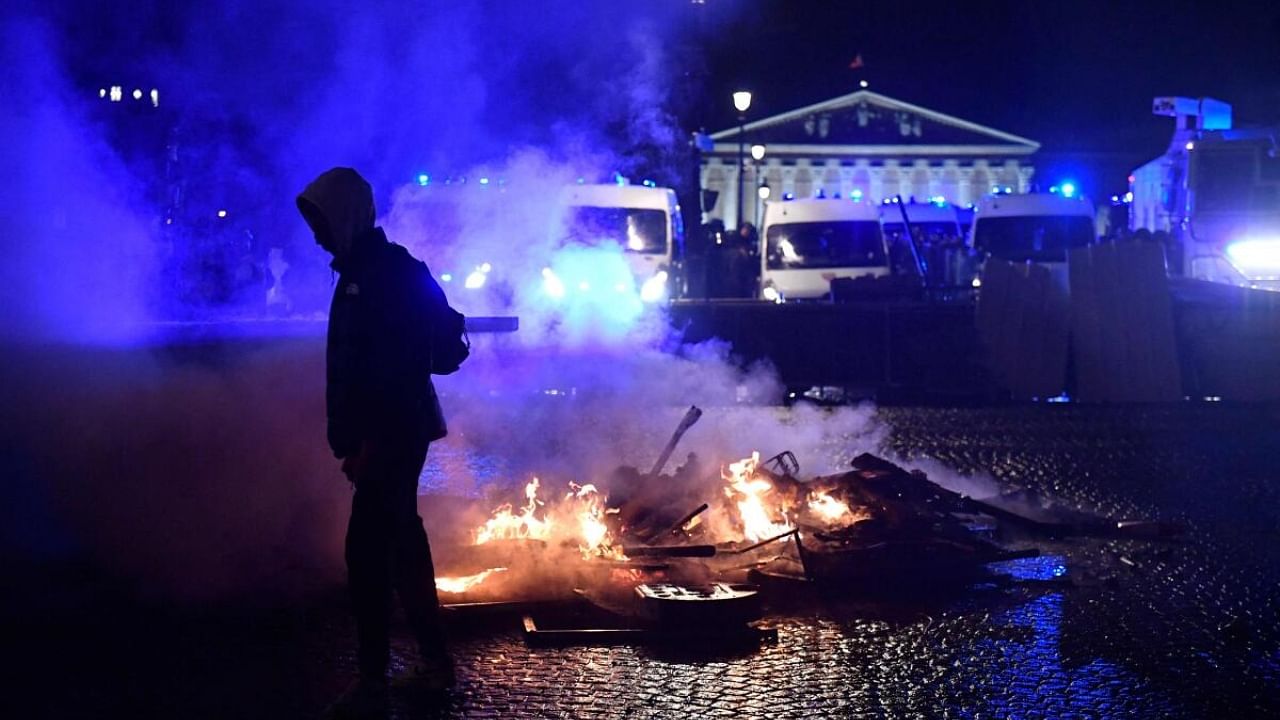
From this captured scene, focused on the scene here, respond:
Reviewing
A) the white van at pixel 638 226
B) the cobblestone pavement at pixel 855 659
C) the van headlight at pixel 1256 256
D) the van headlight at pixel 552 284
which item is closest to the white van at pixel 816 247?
the white van at pixel 638 226

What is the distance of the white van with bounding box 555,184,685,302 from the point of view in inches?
763

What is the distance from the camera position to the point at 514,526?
7.27 meters

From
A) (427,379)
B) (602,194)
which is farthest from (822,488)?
(602,194)

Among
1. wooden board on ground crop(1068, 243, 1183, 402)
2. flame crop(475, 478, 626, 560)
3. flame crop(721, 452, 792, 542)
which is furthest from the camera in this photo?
wooden board on ground crop(1068, 243, 1183, 402)

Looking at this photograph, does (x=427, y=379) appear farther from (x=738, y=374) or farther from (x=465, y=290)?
(x=738, y=374)

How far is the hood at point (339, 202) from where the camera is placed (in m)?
4.72

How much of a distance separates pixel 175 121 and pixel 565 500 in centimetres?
335

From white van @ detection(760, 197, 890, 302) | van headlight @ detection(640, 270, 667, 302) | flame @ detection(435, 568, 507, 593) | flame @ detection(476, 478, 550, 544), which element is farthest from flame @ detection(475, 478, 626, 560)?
white van @ detection(760, 197, 890, 302)

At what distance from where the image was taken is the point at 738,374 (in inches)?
611

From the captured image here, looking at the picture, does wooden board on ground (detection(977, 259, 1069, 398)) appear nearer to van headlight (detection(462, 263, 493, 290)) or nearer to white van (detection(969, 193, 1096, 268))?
van headlight (detection(462, 263, 493, 290))

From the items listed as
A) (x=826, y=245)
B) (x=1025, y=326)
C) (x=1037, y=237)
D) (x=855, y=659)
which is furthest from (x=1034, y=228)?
(x=855, y=659)

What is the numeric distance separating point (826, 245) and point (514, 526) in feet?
55.3

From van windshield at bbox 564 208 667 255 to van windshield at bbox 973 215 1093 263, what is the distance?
641cm

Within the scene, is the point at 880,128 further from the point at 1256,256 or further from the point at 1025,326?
the point at 1025,326
